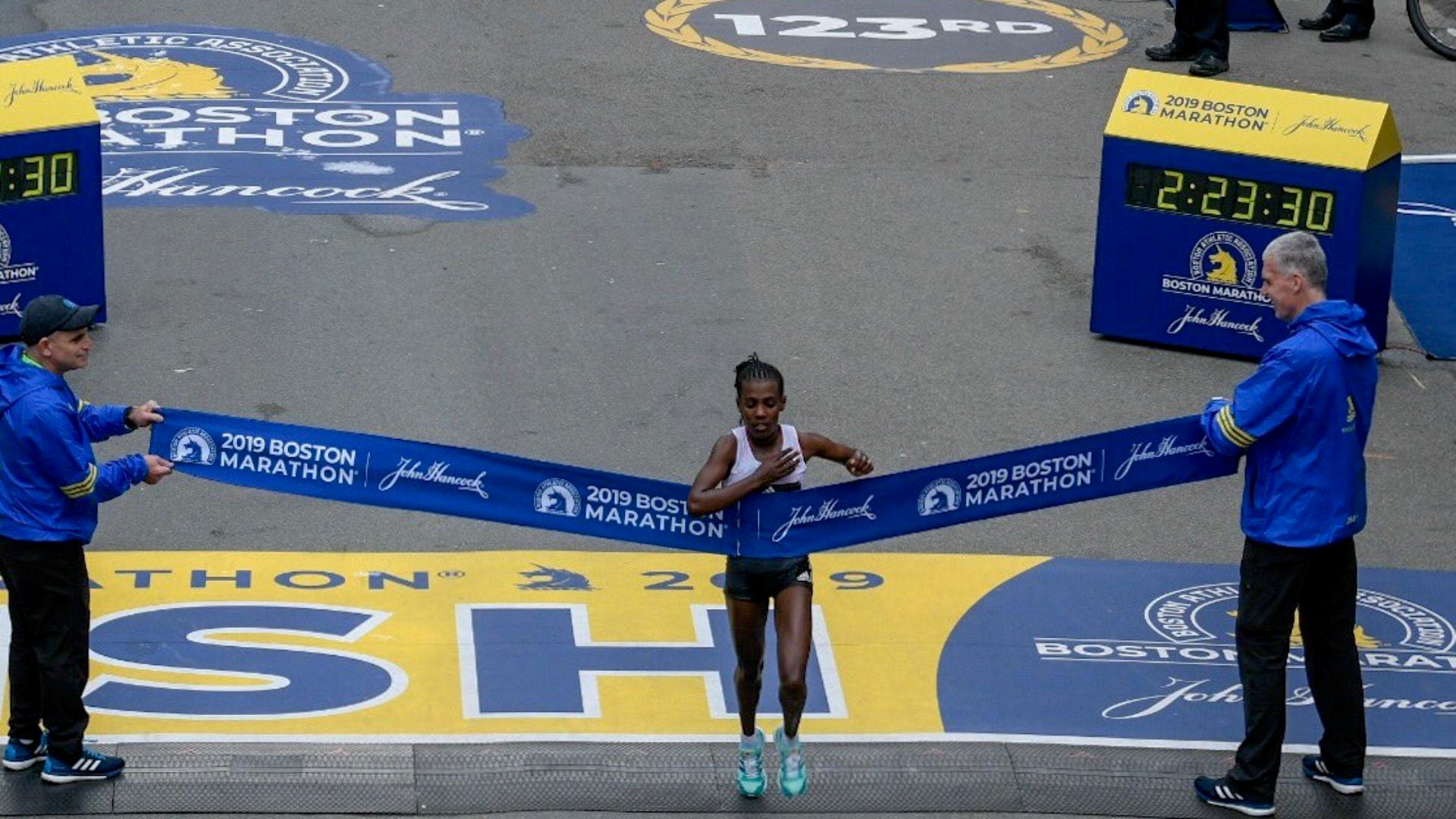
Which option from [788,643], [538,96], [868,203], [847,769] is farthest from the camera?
[538,96]

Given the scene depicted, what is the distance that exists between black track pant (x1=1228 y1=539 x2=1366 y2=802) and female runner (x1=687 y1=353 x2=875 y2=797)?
1536 millimetres

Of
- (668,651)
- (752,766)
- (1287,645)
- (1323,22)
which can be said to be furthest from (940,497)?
(1323,22)

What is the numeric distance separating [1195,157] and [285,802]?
7078mm

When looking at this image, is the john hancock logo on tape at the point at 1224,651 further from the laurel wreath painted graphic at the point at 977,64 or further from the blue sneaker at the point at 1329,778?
the laurel wreath painted graphic at the point at 977,64

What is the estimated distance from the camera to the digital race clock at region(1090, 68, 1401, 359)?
457 inches

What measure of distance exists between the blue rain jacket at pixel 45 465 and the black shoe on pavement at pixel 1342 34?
14.5 metres

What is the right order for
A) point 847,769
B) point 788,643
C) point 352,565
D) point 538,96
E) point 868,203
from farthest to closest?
point 538,96 → point 868,203 → point 352,565 → point 847,769 → point 788,643

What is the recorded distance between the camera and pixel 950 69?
17.7m

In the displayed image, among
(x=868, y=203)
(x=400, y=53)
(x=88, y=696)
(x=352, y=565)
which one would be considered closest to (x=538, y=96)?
(x=400, y=53)

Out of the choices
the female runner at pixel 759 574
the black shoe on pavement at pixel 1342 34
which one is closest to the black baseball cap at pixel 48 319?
the female runner at pixel 759 574

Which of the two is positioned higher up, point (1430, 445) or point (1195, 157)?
point (1195, 157)

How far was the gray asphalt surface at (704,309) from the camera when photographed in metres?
10.2

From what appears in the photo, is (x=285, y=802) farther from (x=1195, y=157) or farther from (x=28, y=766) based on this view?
(x=1195, y=157)

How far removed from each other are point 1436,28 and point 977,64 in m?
4.53
